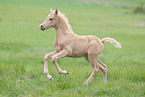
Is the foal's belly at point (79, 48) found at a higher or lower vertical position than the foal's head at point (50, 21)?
lower

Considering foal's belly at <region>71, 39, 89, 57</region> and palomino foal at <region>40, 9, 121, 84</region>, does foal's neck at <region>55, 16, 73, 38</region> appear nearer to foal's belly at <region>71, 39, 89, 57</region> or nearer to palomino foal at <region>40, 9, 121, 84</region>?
palomino foal at <region>40, 9, 121, 84</region>

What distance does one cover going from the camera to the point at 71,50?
686cm

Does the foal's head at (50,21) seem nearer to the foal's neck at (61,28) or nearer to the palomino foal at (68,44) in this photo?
the palomino foal at (68,44)

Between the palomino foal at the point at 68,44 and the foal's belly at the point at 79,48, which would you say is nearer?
the palomino foal at the point at 68,44

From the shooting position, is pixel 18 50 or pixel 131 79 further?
pixel 18 50

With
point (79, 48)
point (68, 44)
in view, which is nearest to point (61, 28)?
point (68, 44)

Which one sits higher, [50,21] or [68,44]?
[50,21]

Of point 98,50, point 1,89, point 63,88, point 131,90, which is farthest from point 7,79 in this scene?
point 131,90

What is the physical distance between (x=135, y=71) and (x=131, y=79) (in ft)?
2.21

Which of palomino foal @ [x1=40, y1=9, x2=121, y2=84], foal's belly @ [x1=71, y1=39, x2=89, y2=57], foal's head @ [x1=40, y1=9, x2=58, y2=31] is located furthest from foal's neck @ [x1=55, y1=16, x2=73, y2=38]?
foal's belly @ [x1=71, y1=39, x2=89, y2=57]

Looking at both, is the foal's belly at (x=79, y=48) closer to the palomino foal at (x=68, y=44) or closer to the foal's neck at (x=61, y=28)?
the palomino foal at (x=68, y=44)

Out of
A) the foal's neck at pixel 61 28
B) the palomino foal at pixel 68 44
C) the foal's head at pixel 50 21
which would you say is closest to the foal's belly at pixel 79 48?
the palomino foal at pixel 68 44

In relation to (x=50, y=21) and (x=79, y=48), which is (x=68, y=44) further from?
(x=50, y=21)

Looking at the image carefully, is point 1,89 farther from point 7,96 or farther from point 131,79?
point 131,79
